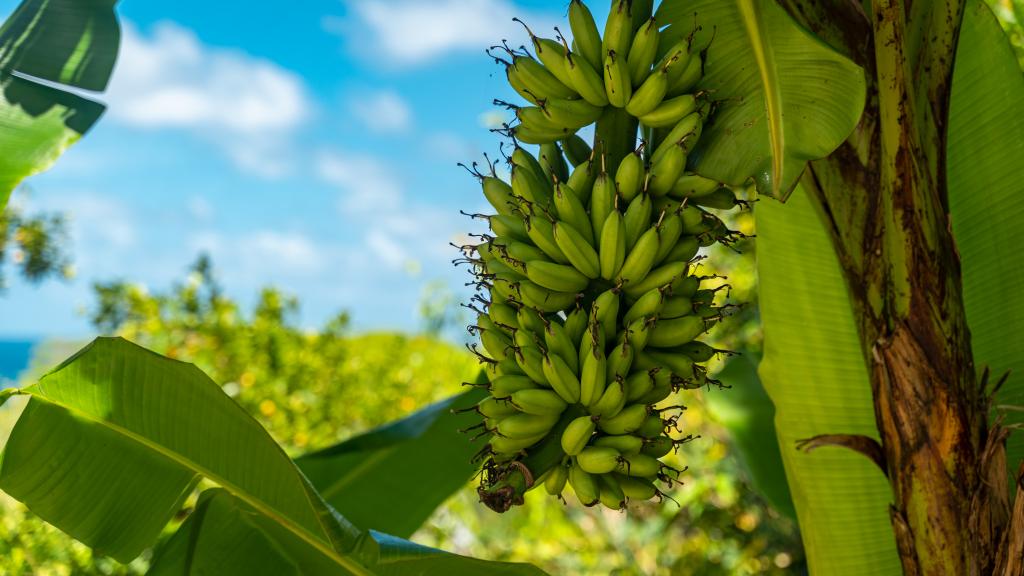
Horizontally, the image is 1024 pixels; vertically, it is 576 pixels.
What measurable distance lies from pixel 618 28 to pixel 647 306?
0.27m

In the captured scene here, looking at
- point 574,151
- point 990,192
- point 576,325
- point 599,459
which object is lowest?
point 599,459

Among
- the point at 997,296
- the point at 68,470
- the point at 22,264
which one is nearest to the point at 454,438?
the point at 68,470

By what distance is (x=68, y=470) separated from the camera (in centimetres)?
105

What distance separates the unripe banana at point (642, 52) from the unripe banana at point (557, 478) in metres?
0.38

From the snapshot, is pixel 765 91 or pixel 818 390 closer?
pixel 765 91

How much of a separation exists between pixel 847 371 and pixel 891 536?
22 cm

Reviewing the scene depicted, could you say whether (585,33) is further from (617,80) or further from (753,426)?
(753,426)

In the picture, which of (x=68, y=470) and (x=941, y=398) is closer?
(x=941, y=398)

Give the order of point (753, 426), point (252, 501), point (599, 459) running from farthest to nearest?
point (753, 426) < point (252, 501) < point (599, 459)

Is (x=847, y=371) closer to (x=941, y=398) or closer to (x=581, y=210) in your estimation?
(x=941, y=398)

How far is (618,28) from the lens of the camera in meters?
0.80

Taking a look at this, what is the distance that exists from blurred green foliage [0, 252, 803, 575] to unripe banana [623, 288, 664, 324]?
183cm

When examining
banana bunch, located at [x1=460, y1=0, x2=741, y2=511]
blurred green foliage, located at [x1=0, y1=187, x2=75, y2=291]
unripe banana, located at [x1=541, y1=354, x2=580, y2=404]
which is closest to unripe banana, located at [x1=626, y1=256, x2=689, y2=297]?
banana bunch, located at [x1=460, y1=0, x2=741, y2=511]

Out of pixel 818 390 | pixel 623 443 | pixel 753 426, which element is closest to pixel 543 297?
pixel 623 443
